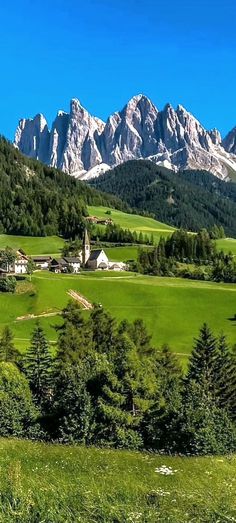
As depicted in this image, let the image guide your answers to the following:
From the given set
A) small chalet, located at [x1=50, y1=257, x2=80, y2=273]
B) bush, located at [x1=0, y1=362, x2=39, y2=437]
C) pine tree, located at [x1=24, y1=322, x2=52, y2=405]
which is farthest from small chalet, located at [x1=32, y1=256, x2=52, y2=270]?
bush, located at [x1=0, y1=362, x2=39, y2=437]

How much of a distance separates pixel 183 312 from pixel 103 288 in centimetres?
2423

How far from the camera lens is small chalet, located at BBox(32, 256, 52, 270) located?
593 feet

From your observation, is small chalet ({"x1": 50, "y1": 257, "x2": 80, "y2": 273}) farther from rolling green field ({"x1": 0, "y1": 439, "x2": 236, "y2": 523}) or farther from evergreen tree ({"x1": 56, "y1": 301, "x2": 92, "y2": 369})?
rolling green field ({"x1": 0, "y1": 439, "x2": 236, "y2": 523})

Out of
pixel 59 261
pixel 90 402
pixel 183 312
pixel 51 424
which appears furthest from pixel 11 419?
pixel 59 261

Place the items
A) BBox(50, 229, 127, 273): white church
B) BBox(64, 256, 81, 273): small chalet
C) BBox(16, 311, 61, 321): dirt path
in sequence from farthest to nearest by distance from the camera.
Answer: BBox(64, 256, 81, 273): small chalet
BBox(50, 229, 127, 273): white church
BBox(16, 311, 61, 321): dirt path

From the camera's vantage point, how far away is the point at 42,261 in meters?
186

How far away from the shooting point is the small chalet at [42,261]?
181 meters

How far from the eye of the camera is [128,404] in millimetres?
47406

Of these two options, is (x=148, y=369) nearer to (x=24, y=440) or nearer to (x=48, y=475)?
(x=24, y=440)

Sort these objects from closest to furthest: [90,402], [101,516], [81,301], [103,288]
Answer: [101,516] → [90,402] → [81,301] → [103,288]

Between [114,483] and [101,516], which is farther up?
[101,516]

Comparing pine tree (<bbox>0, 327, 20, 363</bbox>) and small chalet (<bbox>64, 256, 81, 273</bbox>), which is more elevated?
small chalet (<bbox>64, 256, 81, 273</bbox>)

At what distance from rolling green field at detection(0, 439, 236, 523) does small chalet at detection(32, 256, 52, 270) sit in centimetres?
14233

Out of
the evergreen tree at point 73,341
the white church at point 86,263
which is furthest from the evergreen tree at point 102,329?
the white church at point 86,263
